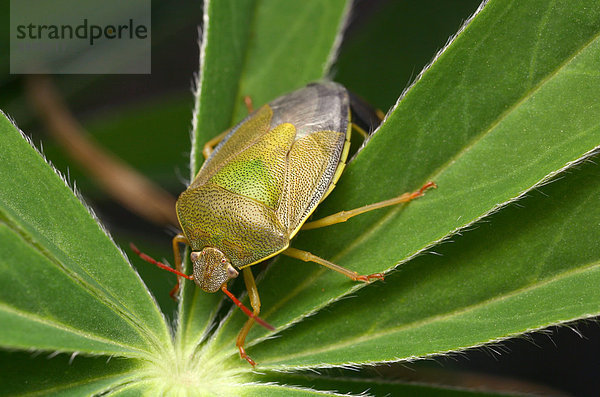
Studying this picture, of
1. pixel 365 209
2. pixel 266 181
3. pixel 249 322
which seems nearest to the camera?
pixel 249 322

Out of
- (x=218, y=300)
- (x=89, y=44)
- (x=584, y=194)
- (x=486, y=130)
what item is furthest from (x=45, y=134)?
(x=584, y=194)

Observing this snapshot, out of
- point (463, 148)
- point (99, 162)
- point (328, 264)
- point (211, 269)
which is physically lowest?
point (211, 269)

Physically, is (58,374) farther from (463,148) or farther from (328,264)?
(463,148)

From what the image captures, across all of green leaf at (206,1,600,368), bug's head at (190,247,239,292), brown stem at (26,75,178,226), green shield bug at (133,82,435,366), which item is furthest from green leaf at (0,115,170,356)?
brown stem at (26,75,178,226)

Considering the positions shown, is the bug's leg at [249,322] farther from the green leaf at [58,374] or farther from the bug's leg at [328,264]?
the green leaf at [58,374]

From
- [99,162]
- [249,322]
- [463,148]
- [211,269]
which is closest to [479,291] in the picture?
[463,148]

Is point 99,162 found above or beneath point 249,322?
above

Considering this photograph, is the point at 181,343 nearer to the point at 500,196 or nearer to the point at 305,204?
the point at 305,204

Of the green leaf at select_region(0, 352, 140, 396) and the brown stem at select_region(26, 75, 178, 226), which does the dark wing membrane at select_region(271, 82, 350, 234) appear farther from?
the brown stem at select_region(26, 75, 178, 226)
